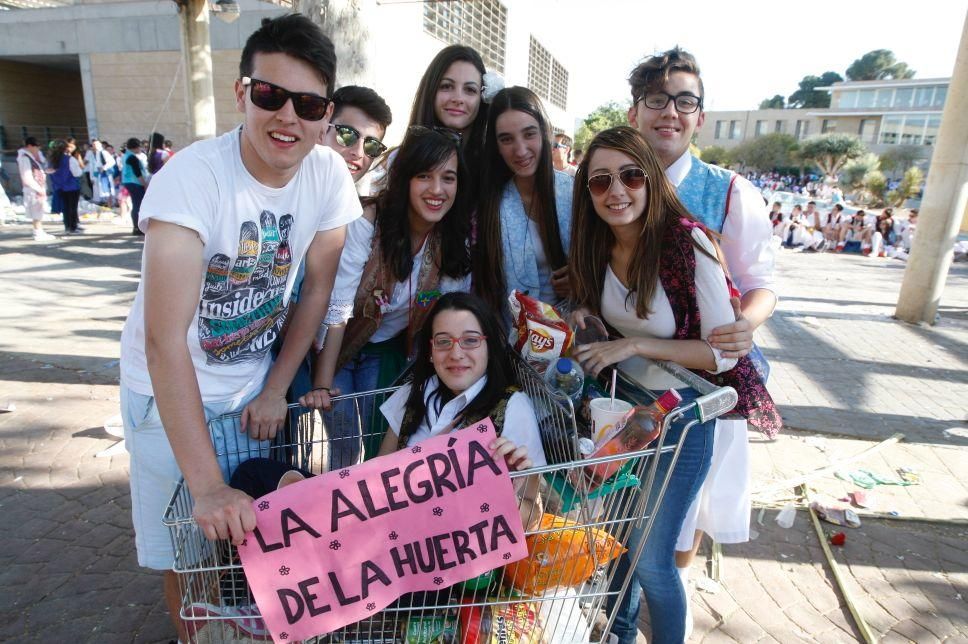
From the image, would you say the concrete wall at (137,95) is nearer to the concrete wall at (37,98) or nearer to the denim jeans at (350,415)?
the concrete wall at (37,98)

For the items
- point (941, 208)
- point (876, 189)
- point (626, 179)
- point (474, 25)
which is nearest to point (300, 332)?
point (626, 179)

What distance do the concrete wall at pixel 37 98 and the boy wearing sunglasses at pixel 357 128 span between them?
29.2 m

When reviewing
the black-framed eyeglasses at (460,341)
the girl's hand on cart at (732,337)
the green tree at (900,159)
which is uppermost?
the green tree at (900,159)

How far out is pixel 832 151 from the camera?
53.2 metres

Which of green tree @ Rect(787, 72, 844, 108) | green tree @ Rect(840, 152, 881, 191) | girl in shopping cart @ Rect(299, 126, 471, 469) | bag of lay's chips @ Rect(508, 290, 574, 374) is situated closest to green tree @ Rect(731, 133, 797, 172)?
green tree @ Rect(840, 152, 881, 191)

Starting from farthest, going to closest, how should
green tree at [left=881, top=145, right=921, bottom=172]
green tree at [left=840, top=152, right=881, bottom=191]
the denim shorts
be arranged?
green tree at [left=881, top=145, right=921, bottom=172] → green tree at [left=840, top=152, right=881, bottom=191] → the denim shorts

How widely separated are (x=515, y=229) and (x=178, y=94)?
76.4 feet

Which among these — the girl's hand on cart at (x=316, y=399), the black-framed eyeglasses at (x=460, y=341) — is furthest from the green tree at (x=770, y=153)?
the girl's hand on cart at (x=316, y=399)

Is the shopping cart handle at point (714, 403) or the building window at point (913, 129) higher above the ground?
the building window at point (913, 129)

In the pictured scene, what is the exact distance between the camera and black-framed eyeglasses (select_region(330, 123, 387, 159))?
10.8 ft

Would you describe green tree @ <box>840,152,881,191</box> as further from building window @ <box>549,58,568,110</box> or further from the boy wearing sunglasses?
the boy wearing sunglasses

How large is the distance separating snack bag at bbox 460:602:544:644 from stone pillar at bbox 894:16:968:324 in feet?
31.0

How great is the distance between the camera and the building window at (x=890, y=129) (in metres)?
63.3

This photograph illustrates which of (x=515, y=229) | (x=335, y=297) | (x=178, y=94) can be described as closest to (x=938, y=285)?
(x=515, y=229)
